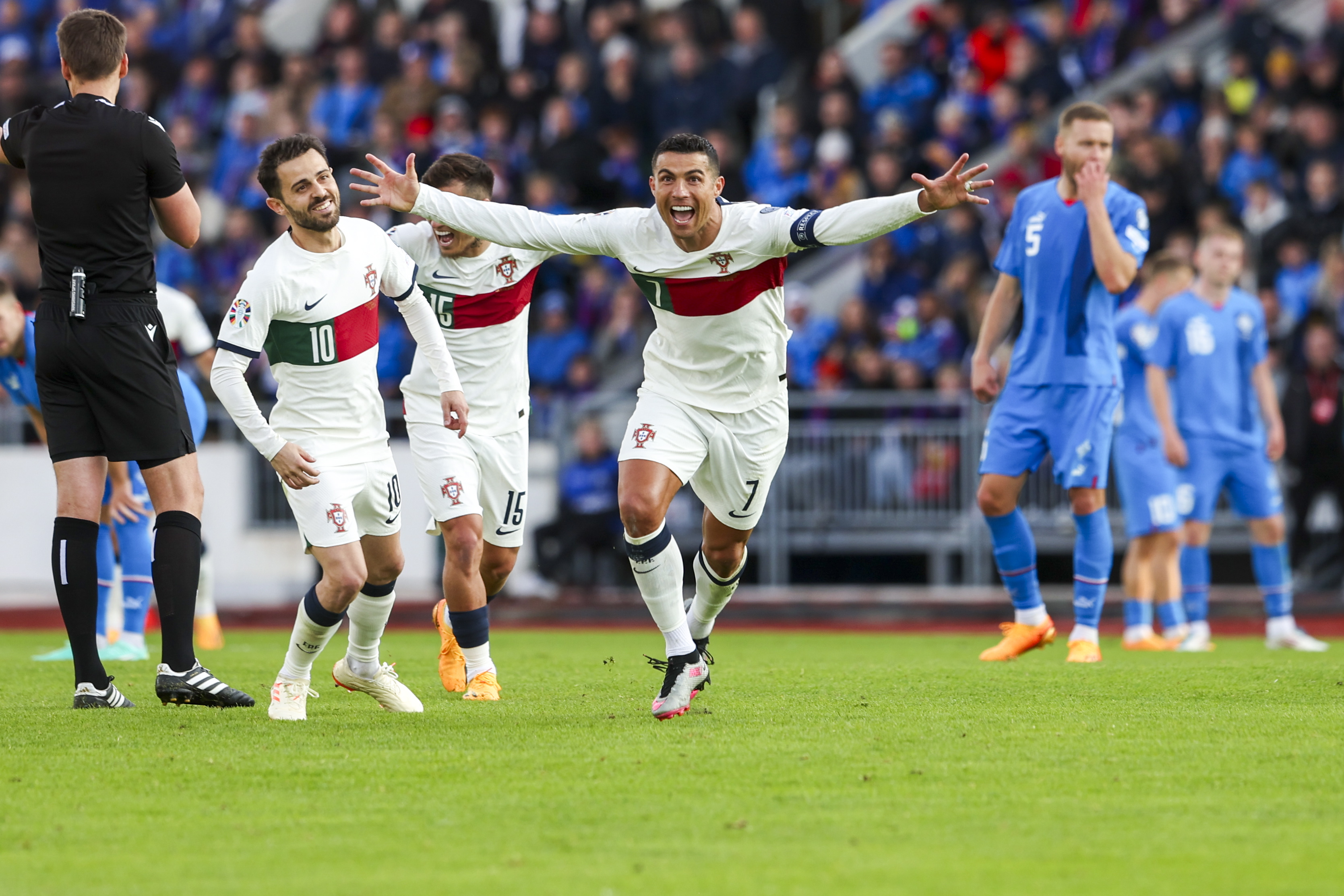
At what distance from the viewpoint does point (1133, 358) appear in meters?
11.4

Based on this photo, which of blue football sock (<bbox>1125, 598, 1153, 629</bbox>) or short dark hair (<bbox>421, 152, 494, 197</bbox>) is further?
blue football sock (<bbox>1125, 598, 1153, 629</bbox>)

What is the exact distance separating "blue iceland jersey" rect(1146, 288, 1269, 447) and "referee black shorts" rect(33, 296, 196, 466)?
6654mm

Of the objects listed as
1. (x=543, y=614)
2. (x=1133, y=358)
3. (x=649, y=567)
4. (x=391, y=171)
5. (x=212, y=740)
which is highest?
(x=391, y=171)

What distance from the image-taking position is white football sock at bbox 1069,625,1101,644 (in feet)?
29.6

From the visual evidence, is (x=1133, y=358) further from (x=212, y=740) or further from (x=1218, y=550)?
(x=212, y=740)

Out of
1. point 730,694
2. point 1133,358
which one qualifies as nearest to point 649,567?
point 730,694

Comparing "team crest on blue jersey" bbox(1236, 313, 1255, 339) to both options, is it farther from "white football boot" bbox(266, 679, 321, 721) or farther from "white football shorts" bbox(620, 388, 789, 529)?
"white football boot" bbox(266, 679, 321, 721)

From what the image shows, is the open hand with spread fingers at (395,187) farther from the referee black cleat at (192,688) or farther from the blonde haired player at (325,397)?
the referee black cleat at (192,688)

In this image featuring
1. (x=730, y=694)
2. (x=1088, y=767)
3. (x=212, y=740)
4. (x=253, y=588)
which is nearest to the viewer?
(x=1088, y=767)

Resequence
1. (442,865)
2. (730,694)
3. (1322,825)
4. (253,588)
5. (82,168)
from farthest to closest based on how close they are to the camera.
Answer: (253,588), (730,694), (82,168), (1322,825), (442,865)

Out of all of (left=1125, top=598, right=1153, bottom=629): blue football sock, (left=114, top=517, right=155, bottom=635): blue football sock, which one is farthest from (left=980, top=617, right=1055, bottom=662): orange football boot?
(left=114, top=517, right=155, bottom=635): blue football sock

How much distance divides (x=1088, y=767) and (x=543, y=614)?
10.3 m

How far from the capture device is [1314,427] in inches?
551

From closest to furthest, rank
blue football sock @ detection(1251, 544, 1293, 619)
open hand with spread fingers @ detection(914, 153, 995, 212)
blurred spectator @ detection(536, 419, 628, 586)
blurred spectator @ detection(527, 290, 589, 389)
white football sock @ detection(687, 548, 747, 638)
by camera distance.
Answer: open hand with spread fingers @ detection(914, 153, 995, 212)
white football sock @ detection(687, 548, 747, 638)
blue football sock @ detection(1251, 544, 1293, 619)
blurred spectator @ detection(536, 419, 628, 586)
blurred spectator @ detection(527, 290, 589, 389)
